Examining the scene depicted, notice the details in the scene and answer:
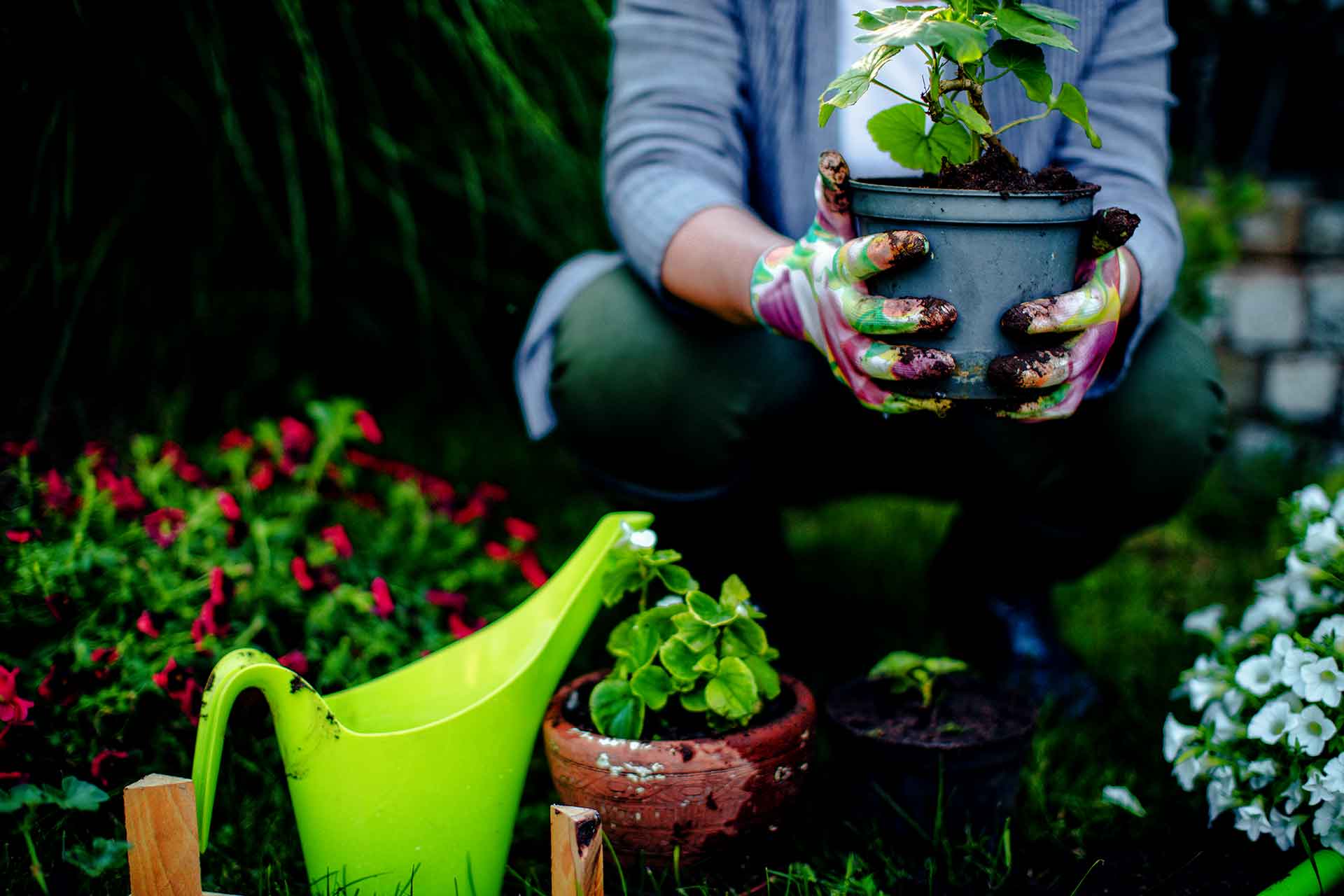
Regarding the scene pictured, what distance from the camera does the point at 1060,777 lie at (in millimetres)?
1209

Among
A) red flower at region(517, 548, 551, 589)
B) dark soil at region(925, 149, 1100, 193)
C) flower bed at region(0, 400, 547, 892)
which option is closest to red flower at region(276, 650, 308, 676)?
flower bed at region(0, 400, 547, 892)

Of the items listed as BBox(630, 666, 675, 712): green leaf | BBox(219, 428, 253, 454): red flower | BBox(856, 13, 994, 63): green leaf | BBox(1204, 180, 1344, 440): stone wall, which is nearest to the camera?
BBox(856, 13, 994, 63): green leaf

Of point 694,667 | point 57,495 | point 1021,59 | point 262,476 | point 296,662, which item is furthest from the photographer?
point 262,476

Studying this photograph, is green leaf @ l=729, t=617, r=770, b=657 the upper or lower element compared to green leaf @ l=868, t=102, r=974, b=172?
lower

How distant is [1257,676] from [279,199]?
1696mm

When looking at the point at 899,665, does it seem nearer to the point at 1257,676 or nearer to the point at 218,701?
the point at 1257,676

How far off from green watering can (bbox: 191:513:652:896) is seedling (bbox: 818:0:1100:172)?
18.4 inches

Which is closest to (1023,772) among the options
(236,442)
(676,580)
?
(676,580)

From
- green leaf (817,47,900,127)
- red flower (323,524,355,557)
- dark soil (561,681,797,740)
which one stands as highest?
green leaf (817,47,900,127)

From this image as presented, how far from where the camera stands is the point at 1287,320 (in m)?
2.47

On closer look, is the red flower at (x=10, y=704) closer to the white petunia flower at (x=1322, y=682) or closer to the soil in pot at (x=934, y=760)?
the soil in pot at (x=934, y=760)

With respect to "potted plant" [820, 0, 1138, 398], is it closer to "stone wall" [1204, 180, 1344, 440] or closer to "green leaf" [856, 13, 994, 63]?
"green leaf" [856, 13, 994, 63]

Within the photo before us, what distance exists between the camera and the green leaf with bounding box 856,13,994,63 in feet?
2.50

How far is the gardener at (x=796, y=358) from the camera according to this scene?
1264 millimetres
